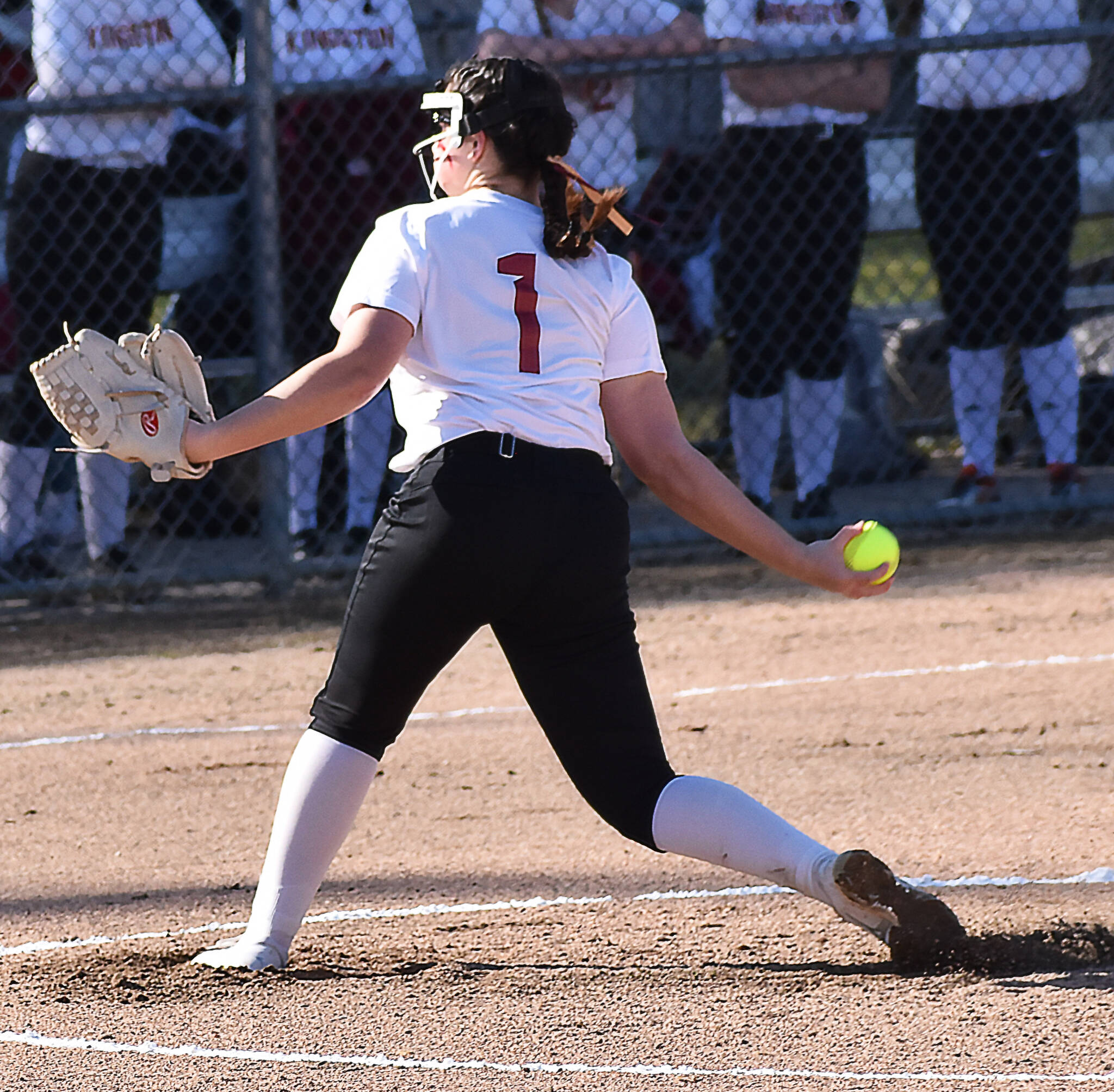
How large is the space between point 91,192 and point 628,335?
416 centimetres

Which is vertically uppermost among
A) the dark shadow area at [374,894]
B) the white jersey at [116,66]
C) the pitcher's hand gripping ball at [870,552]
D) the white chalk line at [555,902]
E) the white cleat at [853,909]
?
the white jersey at [116,66]

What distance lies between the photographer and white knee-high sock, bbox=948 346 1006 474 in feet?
24.8

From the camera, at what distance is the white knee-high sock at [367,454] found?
727 cm

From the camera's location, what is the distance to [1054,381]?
7598mm

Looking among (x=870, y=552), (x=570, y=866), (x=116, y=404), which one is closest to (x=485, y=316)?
(x=116, y=404)

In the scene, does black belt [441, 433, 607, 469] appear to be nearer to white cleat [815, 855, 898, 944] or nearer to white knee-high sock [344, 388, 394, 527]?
white cleat [815, 855, 898, 944]

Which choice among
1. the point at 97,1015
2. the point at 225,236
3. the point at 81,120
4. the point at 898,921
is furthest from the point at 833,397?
the point at 97,1015

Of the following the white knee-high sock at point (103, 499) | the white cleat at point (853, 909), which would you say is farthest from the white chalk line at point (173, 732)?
the white cleat at point (853, 909)

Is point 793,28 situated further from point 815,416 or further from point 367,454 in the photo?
point 367,454

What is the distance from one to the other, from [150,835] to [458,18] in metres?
5.39

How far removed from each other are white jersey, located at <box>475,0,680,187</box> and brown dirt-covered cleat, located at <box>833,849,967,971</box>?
4404 mm

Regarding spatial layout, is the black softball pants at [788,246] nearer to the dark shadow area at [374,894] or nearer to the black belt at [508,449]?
the dark shadow area at [374,894]

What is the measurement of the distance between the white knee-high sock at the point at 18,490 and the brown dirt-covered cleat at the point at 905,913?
15.0 feet

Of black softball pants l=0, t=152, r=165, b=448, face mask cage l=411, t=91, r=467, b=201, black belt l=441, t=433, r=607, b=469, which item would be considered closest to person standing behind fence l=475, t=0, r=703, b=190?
black softball pants l=0, t=152, r=165, b=448
